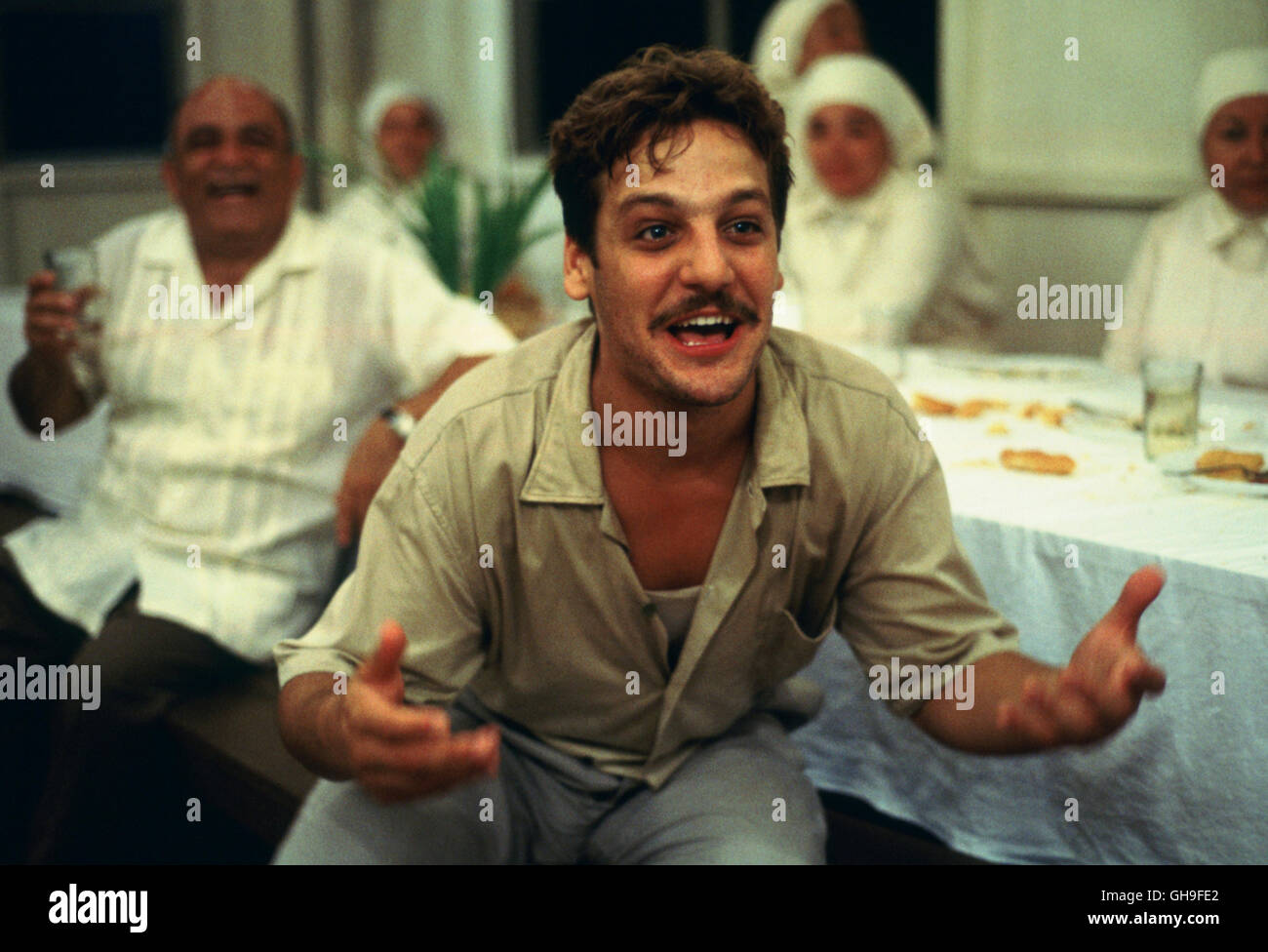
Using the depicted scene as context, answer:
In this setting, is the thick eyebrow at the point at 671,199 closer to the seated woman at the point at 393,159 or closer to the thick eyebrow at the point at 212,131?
the thick eyebrow at the point at 212,131

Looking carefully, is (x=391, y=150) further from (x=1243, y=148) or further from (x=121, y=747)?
(x=121, y=747)

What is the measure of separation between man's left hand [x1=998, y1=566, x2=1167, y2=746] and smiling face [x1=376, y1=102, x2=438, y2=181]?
14.1 feet

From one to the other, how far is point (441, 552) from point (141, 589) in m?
1.03

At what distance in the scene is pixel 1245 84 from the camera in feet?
8.48

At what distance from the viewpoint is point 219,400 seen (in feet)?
7.14

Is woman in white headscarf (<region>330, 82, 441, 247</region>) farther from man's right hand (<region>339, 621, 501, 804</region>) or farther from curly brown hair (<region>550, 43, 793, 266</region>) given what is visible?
man's right hand (<region>339, 621, 501, 804</region>)

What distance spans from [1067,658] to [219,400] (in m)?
1.41

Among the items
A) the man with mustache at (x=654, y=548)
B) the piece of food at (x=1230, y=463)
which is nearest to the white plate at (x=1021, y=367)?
the piece of food at (x=1230, y=463)

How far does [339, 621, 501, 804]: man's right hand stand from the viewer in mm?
1029

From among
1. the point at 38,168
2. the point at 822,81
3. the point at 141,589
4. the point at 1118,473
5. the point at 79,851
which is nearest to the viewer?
the point at 1118,473

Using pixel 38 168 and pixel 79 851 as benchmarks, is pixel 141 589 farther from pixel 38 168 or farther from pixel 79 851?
pixel 38 168

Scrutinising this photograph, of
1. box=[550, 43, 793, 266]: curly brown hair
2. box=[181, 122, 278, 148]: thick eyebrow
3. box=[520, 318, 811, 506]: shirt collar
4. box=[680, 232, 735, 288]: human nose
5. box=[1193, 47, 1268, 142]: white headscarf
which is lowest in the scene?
box=[520, 318, 811, 506]: shirt collar

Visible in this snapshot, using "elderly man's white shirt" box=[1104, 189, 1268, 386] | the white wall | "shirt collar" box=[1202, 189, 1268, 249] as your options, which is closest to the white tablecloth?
"elderly man's white shirt" box=[1104, 189, 1268, 386]

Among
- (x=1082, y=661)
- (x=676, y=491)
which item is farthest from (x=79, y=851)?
(x=1082, y=661)
